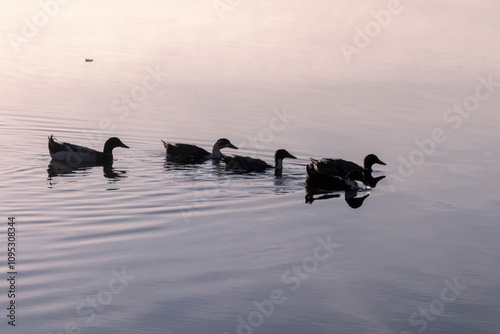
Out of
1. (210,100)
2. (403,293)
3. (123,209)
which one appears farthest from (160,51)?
(403,293)

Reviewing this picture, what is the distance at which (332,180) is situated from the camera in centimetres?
1694

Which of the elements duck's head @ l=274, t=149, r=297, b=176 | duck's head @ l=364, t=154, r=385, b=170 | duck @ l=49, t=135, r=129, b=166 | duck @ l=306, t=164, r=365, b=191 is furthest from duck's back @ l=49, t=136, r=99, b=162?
duck's head @ l=364, t=154, r=385, b=170

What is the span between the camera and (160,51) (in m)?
33.2

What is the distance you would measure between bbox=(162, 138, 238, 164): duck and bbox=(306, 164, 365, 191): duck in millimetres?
3284

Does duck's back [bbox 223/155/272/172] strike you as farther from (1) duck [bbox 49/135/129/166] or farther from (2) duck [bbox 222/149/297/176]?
(1) duck [bbox 49/135/129/166]

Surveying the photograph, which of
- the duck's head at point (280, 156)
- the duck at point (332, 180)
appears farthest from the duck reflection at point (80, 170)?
the duck at point (332, 180)

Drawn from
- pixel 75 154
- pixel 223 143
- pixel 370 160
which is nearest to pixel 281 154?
pixel 223 143

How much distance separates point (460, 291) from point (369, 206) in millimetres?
5070

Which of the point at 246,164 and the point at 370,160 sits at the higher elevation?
the point at 370,160

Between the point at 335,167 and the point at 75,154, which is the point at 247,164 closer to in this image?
the point at 335,167

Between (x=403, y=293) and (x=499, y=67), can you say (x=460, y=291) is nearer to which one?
(x=403, y=293)

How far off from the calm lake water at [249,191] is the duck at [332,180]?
52 centimetres

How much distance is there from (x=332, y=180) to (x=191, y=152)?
13.4 feet

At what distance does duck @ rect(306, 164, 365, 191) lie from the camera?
16922 millimetres
